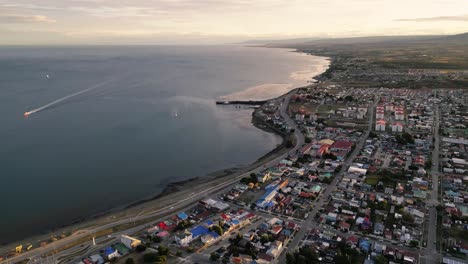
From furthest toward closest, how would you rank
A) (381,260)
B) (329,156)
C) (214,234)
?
(329,156) → (214,234) → (381,260)

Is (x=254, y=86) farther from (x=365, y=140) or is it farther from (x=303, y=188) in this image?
(x=303, y=188)

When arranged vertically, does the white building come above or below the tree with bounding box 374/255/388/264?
above

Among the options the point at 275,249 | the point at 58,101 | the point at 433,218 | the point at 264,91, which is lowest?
the point at 433,218

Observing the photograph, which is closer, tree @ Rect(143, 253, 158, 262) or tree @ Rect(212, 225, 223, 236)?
tree @ Rect(143, 253, 158, 262)

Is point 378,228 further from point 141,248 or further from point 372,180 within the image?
point 141,248

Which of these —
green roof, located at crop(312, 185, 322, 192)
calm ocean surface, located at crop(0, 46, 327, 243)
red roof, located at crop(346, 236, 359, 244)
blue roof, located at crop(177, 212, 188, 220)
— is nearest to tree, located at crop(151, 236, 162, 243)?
blue roof, located at crop(177, 212, 188, 220)

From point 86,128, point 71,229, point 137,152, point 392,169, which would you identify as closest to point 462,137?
point 392,169

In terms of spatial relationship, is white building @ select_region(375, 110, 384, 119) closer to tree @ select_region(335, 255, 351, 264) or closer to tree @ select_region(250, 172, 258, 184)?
tree @ select_region(250, 172, 258, 184)

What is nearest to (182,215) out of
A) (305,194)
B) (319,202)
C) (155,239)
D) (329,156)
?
(155,239)
